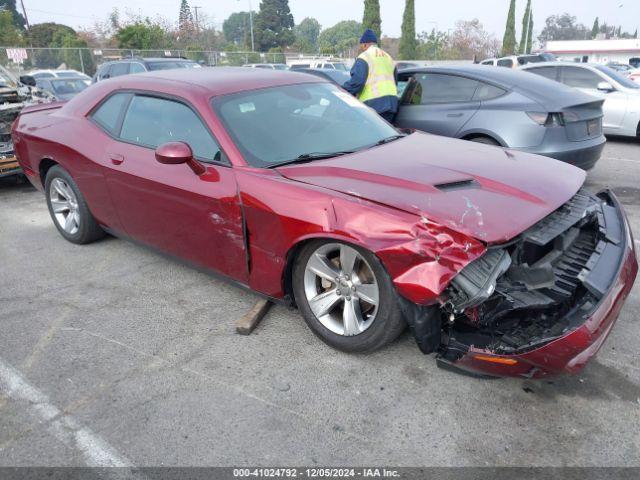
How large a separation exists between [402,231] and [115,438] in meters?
1.69

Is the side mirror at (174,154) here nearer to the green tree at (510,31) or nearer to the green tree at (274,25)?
the green tree at (510,31)

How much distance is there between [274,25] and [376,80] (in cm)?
8437

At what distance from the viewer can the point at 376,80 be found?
20.7ft

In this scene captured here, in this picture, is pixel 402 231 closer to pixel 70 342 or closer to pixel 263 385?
pixel 263 385

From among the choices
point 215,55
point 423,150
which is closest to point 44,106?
point 423,150

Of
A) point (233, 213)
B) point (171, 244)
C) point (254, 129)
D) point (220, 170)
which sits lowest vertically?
point (171, 244)

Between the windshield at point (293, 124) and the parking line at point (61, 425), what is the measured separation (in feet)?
5.62

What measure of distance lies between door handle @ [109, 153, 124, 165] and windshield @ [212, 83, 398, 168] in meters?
0.95

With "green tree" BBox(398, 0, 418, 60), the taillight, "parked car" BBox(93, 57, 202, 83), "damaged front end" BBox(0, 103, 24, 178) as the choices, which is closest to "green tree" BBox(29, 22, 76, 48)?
"green tree" BBox(398, 0, 418, 60)

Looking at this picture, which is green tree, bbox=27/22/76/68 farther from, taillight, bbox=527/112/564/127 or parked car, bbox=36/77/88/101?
taillight, bbox=527/112/564/127

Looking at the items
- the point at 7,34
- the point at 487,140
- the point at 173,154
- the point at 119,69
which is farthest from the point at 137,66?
the point at 7,34

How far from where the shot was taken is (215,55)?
32719 mm

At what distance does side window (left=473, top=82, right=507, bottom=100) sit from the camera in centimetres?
599

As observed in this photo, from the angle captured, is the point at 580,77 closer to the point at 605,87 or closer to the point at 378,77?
the point at 605,87
